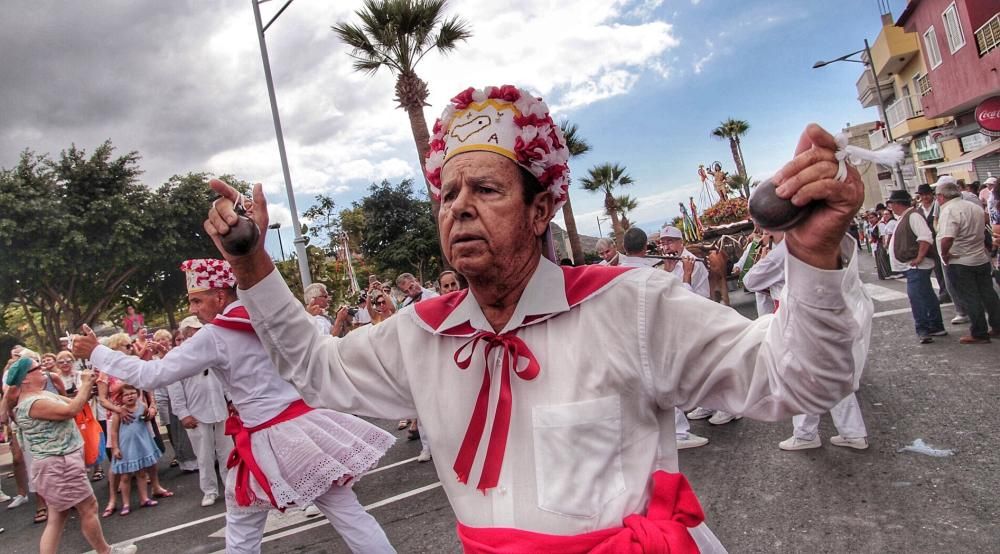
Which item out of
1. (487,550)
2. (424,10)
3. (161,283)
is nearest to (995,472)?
(487,550)

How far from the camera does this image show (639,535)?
1.43 meters

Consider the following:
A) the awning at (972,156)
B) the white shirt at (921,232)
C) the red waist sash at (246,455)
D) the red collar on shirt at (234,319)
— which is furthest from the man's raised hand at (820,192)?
the awning at (972,156)

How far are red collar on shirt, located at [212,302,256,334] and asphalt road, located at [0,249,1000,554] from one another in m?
1.97

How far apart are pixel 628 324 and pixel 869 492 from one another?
3541 millimetres

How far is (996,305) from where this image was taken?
7.43 metres

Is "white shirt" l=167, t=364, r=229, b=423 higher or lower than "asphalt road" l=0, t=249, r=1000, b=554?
higher

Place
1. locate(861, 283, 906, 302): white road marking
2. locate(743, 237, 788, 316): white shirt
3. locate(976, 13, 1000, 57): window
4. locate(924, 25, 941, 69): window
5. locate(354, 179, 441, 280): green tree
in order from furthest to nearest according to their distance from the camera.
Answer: locate(354, 179, 441, 280): green tree → locate(924, 25, 941, 69): window → locate(976, 13, 1000, 57): window → locate(861, 283, 906, 302): white road marking → locate(743, 237, 788, 316): white shirt

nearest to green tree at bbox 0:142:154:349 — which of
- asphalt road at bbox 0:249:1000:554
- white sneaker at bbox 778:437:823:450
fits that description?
asphalt road at bbox 0:249:1000:554

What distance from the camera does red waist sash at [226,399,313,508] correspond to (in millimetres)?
3666

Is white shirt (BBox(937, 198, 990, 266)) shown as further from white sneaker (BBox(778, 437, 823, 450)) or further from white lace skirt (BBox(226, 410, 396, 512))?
white lace skirt (BBox(226, 410, 396, 512))

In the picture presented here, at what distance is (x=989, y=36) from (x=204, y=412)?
72.5ft

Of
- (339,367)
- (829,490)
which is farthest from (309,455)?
(829,490)

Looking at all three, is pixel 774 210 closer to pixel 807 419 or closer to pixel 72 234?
pixel 807 419

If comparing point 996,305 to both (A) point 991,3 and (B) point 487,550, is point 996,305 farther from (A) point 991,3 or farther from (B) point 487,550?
(A) point 991,3
